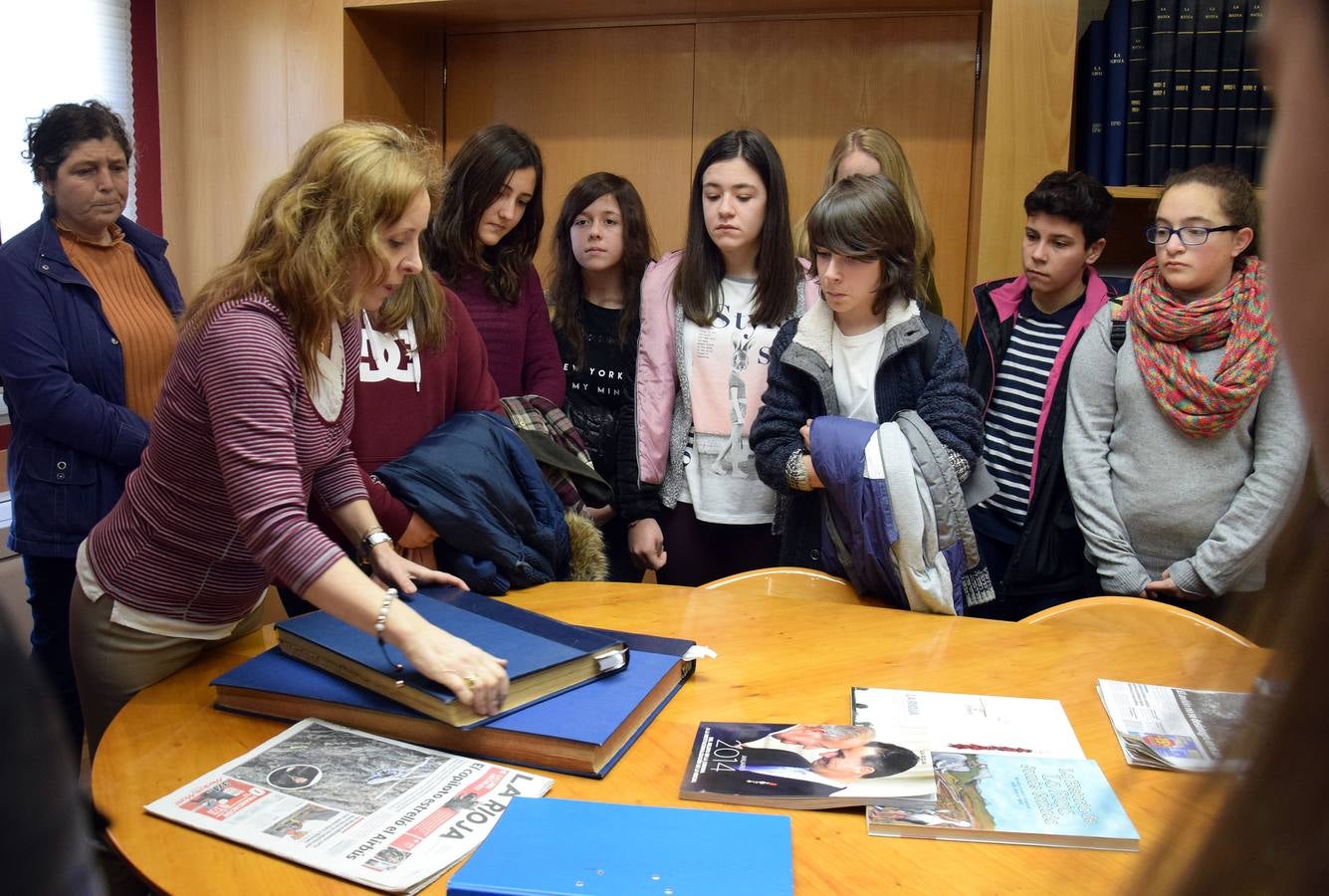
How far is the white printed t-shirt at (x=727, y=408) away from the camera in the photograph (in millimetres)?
2648

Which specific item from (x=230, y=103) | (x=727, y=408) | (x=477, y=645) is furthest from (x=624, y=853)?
(x=230, y=103)

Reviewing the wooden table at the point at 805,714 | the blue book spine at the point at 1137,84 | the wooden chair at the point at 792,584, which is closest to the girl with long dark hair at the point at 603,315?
the wooden chair at the point at 792,584

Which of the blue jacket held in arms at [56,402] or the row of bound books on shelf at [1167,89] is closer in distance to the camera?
the blue jacket held in arms at [56,402]

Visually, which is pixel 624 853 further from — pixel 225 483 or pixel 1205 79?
pixel 1205 79

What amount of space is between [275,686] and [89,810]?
96 cm

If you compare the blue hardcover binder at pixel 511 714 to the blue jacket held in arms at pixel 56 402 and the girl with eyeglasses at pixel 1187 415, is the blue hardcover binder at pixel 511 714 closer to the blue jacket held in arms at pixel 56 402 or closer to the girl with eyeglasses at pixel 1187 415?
the blue jacket held in arms at pixel 56 402

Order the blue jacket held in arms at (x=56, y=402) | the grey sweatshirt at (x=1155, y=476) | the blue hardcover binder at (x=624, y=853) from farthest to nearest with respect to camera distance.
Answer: the blue jacket held in arms at (x=56, y=402) → the grey sweatshirt at (x=1155, y=476) → the blue hardcover binder at (x=624, y=853)

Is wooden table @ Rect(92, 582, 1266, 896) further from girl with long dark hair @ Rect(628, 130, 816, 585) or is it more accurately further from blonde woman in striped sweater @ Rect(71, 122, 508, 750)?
girl with long dark hair @ Rect(628, 130, 816, 585)

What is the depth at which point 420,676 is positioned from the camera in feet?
4.26

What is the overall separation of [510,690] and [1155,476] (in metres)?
1.67

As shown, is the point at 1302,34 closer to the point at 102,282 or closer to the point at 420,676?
the point at 420,676

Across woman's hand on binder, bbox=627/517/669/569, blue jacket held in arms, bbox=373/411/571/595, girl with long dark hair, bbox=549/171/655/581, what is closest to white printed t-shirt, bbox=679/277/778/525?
woman's hand on binder, bbox=627/517/669/569

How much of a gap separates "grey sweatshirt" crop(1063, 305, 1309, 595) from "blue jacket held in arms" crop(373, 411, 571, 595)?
1.20m

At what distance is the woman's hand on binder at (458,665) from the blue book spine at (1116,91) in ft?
7.56
